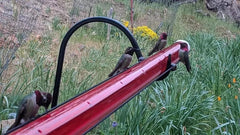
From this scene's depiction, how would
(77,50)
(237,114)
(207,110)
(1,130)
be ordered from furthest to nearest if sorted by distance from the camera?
(77,50) → (207,110) → (237,114) → (1,130)

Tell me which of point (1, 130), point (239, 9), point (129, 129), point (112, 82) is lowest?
point (239, 9)

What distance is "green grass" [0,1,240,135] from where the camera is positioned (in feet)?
8.32

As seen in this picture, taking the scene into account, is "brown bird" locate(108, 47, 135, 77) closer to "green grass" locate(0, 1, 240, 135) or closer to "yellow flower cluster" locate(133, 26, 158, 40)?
"green grass" locate(0, 1, 240, 135)

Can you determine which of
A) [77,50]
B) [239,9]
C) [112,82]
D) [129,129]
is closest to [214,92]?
[129,129]

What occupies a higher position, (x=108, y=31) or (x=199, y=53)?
(x=108, y=31)

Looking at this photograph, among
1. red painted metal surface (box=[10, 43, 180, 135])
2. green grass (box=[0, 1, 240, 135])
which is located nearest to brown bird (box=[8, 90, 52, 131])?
red painted metal surface (box=[10, 43, 180, 135])

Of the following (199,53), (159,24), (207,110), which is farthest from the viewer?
(159,24)

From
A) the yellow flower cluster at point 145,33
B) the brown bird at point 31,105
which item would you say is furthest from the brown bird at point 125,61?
the yellow flower cluster at point 145,33

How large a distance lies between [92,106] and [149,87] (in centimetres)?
251

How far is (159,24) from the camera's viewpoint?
23.7 feet

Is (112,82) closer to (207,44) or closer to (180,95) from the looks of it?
(180,95)

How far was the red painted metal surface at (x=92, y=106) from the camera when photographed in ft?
2.36

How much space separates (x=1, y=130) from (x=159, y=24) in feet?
18.6

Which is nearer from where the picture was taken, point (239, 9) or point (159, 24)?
point (159, 24)
